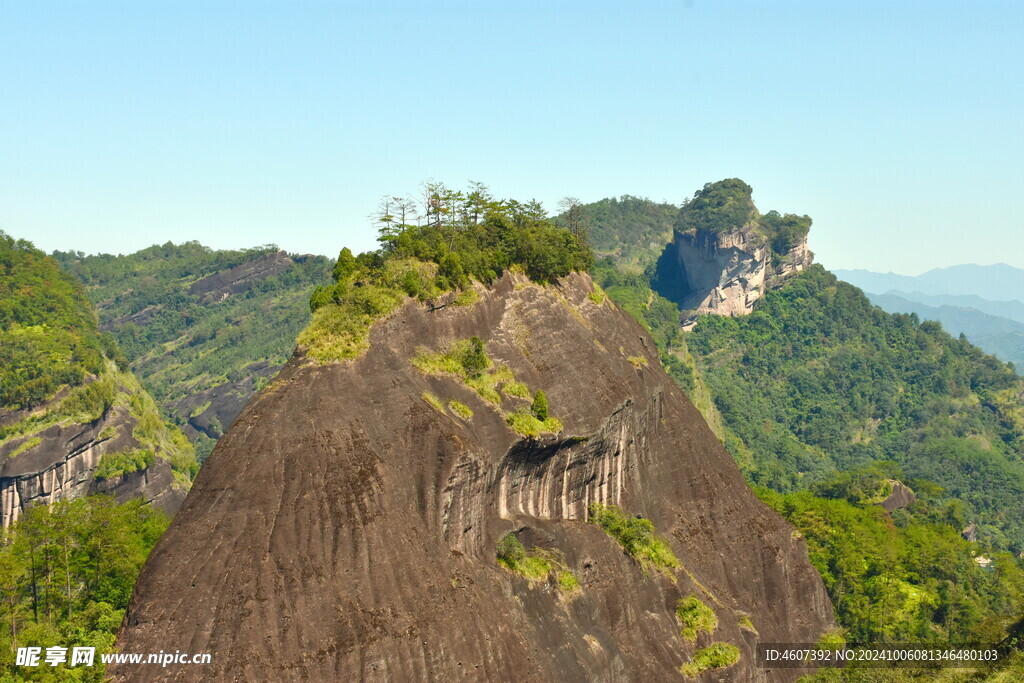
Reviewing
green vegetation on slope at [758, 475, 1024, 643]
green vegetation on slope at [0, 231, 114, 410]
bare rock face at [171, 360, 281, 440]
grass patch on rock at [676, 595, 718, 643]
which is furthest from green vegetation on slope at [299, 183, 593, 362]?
bare rock face at [171, 360, 281, 440]

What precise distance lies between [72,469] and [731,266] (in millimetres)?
137243

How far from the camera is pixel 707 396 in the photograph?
163m

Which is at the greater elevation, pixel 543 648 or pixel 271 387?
pixel 271 387

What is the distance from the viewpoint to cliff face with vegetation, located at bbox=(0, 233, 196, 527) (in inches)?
3809

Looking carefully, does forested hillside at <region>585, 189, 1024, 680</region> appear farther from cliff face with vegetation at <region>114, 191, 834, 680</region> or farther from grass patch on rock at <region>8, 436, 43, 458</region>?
grass patch on rock at <region>8, 436, 43, 458</region>

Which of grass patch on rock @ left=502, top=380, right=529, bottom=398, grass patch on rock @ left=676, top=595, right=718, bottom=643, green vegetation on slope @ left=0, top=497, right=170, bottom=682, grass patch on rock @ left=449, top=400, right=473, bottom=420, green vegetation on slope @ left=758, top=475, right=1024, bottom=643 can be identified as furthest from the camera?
green vegetation on slope @ left=758, top=475, right=1024, bottom=643

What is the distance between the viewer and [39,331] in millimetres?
111688

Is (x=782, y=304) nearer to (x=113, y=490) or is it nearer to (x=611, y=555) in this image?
(x=113, y=490)

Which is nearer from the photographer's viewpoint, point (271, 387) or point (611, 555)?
point (271, 387)

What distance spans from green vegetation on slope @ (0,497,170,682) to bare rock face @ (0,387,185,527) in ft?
Answer: 176

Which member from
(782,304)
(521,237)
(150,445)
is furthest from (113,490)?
(782,304)

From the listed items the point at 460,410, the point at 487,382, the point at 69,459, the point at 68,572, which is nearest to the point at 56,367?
the point at 69,459

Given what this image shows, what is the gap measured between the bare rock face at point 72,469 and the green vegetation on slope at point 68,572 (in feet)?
176

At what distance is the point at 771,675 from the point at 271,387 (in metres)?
29.9
